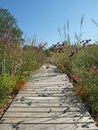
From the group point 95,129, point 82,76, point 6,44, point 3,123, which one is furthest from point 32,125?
point 6,44

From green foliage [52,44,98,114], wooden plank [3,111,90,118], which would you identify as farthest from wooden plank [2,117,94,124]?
green foliage [52,44,98,114]

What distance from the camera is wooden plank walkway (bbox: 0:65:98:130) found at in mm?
3456

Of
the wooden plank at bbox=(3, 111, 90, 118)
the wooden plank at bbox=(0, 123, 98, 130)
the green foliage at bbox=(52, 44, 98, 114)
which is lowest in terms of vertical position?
the wooden plank at bbox=(0, 123, 98, 130)

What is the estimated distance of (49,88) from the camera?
6.32 metres

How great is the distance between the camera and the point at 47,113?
4.07 metres

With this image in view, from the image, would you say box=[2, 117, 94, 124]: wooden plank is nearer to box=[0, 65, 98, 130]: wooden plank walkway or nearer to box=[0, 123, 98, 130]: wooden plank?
box=[0, 65, 98, 130]: wooden plank walkway

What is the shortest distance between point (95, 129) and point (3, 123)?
111cm

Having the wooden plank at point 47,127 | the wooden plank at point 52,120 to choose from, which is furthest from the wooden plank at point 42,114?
the wooden plank at point 47,127

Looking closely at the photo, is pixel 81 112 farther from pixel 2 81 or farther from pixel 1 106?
pixel 2 81

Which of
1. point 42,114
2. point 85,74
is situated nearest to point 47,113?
point 42,114

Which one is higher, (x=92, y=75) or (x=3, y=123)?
(x=92, y=75)

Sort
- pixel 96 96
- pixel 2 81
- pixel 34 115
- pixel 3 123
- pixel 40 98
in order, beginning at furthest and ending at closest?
1. pixel 2 81
2. pixel 40 98
3. pixel 96 96
4. pixel 34 115
5. pixel 3 123

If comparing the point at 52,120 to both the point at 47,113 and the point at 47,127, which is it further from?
the point at 47,113

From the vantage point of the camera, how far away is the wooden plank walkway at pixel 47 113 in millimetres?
3456
